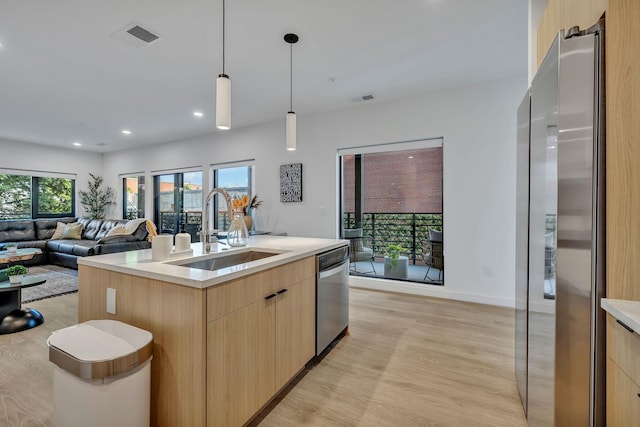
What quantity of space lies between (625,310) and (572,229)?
1.01 ft

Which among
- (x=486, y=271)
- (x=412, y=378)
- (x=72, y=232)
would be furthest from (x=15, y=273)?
(x=486, y=271)

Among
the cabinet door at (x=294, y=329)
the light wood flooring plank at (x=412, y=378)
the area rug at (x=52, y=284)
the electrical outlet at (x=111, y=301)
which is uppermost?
the electrical outlet at (x=111, y=301)

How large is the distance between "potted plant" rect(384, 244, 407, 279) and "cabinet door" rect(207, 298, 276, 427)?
2.95m

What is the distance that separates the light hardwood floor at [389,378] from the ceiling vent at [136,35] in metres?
2.73

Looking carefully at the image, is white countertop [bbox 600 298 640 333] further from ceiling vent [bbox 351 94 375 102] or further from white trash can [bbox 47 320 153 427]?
ceiling vent [bbox 351 94 375 102]

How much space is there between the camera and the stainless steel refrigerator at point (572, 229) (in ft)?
3.24

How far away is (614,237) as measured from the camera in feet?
3.17

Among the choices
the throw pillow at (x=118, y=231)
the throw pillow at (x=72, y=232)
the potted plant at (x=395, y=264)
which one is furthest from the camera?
the throw pillow at (x=72, y=232)

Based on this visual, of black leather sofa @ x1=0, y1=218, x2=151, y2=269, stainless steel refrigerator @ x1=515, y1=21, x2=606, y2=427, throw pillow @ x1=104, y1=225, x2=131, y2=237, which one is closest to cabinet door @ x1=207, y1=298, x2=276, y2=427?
stainless steel refrigerator @ x1=515, y1=21, x2=606, y2=427

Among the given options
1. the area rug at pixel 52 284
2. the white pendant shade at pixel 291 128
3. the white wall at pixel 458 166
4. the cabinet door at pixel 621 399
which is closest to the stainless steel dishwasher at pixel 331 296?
the white pendant shade at pixel 291 128

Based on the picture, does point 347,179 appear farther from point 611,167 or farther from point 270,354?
point 611,167

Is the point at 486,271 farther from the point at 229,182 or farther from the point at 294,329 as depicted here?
the point at 229,182

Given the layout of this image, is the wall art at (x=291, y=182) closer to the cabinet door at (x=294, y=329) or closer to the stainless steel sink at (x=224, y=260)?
the stainless steel sink at (x=224, y=260)

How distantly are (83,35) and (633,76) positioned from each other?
3665 millimetres
